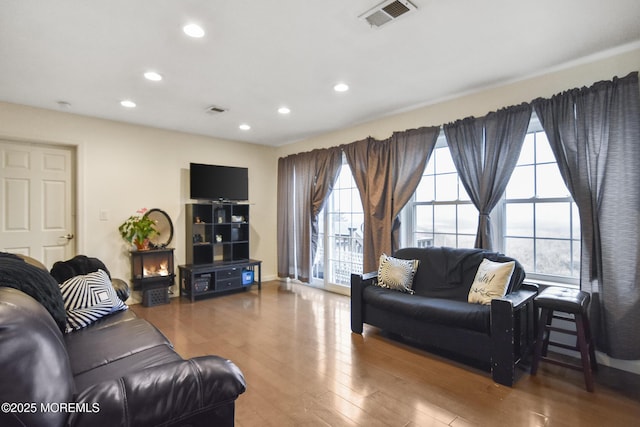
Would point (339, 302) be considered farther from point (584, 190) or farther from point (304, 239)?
point (584, 190)

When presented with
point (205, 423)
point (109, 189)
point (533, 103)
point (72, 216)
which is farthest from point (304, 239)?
point (205, 423)

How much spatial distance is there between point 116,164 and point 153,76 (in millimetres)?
1950

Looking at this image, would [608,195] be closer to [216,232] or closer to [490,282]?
[490,282]

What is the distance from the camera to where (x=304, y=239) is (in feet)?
17.4

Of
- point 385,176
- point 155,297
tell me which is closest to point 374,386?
point 385,176

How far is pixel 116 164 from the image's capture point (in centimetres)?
434

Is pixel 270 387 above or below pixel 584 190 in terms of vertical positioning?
below

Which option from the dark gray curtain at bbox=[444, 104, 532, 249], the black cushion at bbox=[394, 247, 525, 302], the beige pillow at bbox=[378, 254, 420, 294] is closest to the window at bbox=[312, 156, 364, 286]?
the beige pillow at bbox=[378, 254, 420, 294]

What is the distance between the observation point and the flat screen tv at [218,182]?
4863 mm

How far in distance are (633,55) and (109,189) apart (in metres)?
5.59

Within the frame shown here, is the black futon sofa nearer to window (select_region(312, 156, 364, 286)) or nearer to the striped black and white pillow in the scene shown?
window (select_region(312, 156, 364, 286))

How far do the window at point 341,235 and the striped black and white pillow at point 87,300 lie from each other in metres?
3.11

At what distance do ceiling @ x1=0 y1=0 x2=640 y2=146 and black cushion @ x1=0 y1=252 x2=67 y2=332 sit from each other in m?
1.60
